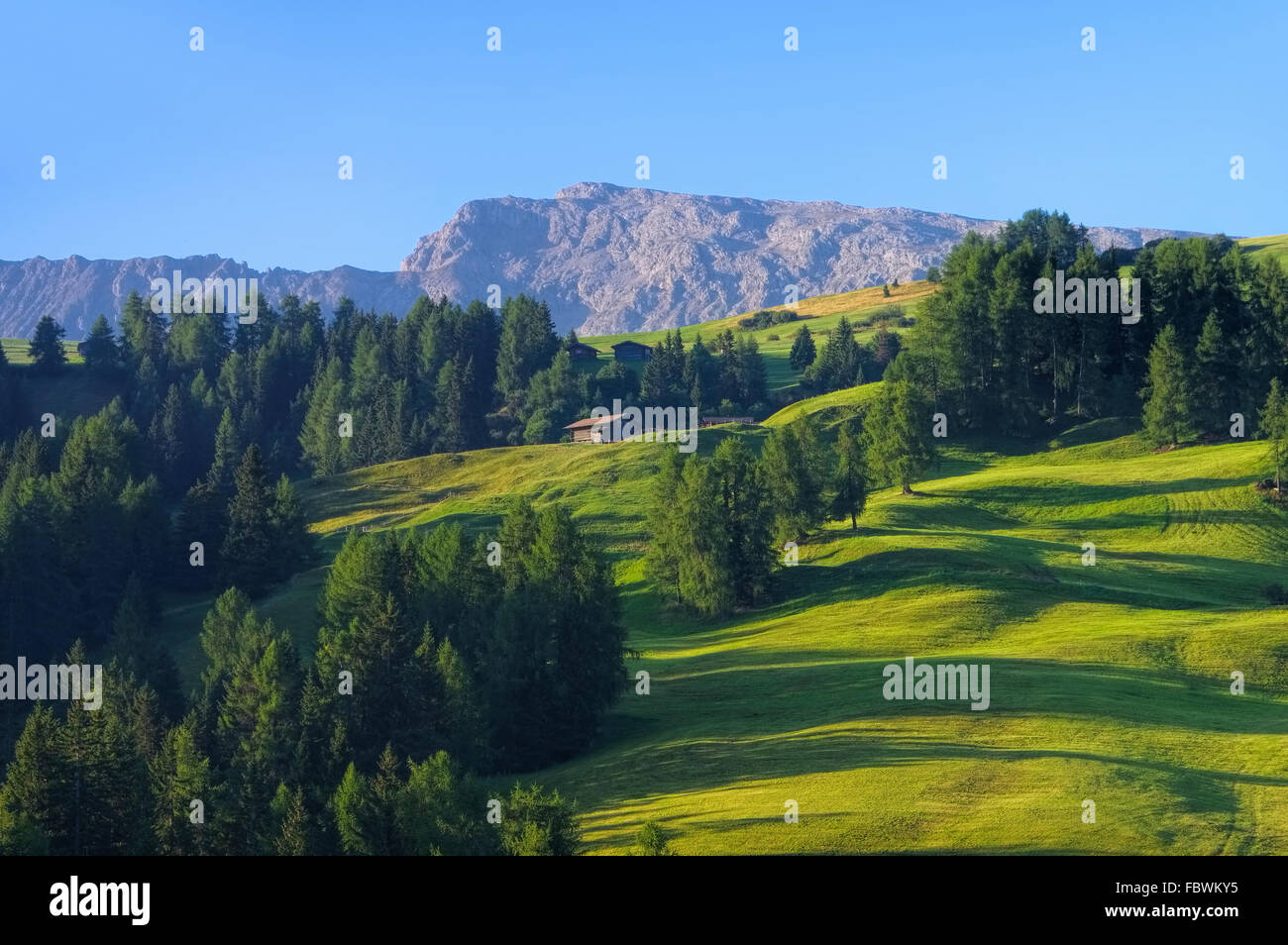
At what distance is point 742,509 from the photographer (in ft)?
307

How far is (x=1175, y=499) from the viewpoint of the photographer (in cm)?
10344

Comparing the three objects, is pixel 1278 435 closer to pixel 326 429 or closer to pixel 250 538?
pixel 250 538

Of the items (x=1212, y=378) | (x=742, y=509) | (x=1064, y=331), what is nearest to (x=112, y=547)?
(x=742, y=509)

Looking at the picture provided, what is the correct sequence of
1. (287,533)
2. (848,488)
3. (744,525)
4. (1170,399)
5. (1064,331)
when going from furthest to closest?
Answer: (1064,331) → (1170,399) → (287,533) → (848,488) → (744,525)

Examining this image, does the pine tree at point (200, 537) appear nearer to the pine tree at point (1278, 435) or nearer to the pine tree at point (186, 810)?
the pine tree at point (186, 810)

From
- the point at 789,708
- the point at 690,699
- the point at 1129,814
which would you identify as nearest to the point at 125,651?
the point at 690,699

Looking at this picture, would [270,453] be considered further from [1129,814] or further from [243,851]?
[1129,814]

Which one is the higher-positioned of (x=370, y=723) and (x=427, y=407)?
(x=427, y=407)

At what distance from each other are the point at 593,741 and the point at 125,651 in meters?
34.6

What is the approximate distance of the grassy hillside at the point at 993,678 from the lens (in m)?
43.6

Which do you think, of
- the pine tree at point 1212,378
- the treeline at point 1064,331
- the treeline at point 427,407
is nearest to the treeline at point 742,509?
the pine tree at point 1212,378

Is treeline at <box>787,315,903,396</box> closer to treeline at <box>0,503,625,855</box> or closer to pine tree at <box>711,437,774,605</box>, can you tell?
pine tree at <box>711,437,774,605</box>

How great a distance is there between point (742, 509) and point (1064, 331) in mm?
61302

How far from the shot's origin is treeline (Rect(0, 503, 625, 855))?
47.3 m
